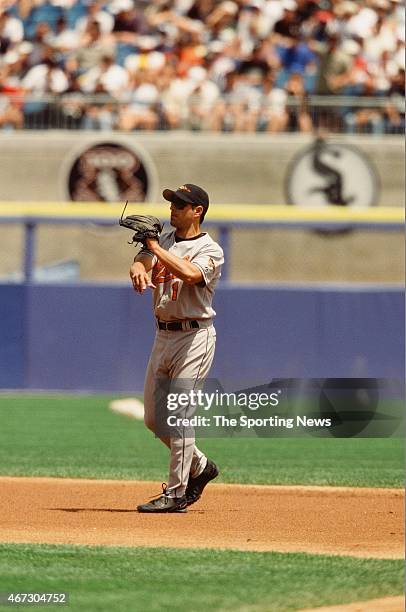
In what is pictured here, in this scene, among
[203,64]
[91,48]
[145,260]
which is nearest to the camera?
[145,260]

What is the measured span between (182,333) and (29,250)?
819cm

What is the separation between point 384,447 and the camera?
34.7 feet

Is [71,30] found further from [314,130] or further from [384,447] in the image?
[384,447]

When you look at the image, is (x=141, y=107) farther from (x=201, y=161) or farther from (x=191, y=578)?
(x=191, y=578)

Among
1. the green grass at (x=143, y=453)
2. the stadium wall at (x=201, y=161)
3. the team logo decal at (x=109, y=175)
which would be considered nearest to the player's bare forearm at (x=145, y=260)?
the green grass at (x=143, y=453)

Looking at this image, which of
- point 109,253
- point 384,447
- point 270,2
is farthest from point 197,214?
point 270,2

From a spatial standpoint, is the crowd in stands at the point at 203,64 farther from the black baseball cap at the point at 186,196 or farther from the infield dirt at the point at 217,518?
the black baseball cap at the point at 186,196

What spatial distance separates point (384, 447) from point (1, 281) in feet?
16.9

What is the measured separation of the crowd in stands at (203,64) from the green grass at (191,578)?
1047 centimetres

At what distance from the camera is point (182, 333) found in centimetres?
592

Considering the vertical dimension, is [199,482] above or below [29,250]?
below

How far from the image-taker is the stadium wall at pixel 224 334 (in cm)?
1367

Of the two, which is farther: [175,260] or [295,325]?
[295,325]

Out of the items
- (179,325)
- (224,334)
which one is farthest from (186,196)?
(224,334)
